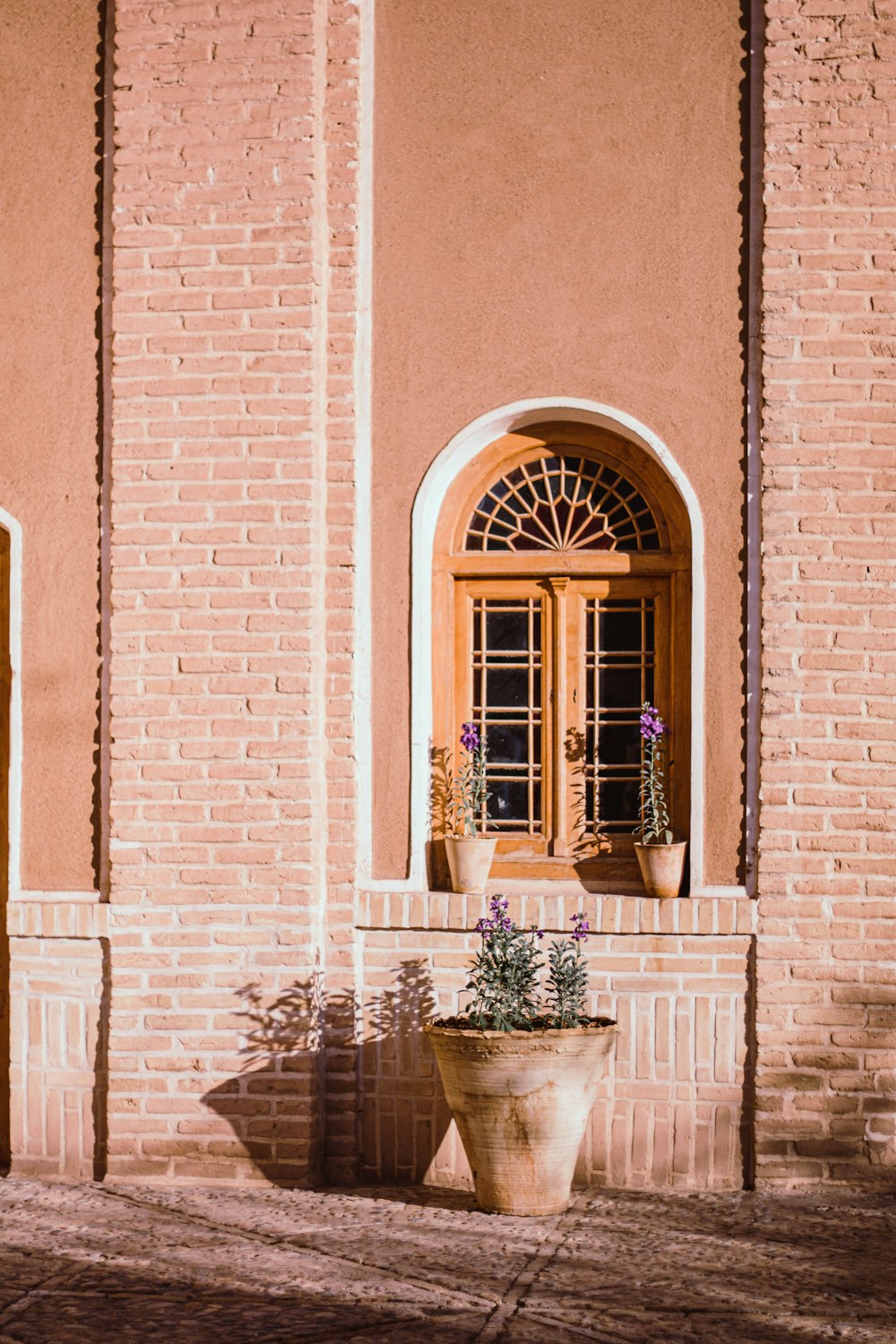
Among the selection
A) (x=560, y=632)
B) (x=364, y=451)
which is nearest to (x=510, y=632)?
(x=560, y=632)

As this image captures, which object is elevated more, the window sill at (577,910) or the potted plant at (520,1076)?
the window sill at (577,910)

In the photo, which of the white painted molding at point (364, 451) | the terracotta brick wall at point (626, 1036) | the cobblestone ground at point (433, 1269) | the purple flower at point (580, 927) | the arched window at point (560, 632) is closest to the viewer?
the cobblestone ground at point (433, 1269)

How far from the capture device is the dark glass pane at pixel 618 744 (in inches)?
251

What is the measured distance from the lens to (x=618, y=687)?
6.41 m

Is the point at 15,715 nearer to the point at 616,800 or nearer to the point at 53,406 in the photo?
the point at 53,406

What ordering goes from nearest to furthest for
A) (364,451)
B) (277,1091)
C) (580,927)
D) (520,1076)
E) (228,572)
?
(520,1076), (580,927), (277,1091), (228,572), (364,451)

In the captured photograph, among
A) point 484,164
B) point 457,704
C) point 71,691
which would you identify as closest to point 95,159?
point 484,164

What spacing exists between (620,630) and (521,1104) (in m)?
Result: 2.00

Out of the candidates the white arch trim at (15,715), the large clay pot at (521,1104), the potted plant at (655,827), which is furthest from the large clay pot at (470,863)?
the white arch trim at (15,715)

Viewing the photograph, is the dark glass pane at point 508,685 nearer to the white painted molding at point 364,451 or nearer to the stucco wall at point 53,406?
the white painted molding at point 364,451

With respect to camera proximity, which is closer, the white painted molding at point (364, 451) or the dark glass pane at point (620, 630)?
the white painted molding at point (364, 451)

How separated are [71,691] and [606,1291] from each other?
319 centimetres

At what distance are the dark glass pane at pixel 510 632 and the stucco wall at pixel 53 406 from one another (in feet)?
5.38

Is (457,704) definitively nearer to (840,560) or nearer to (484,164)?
(840,560)
